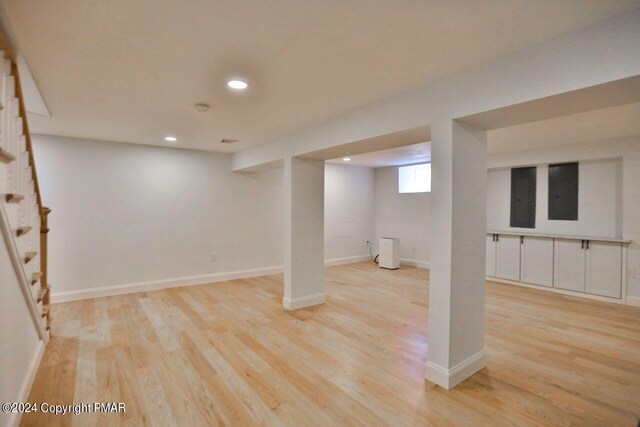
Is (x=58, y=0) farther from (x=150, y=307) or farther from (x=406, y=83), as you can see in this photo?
(x=150, y=307)

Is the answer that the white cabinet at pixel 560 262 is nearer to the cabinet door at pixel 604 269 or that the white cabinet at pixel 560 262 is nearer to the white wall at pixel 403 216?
the cabinet door at pixel 604 269

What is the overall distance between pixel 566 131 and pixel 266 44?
4.04 meters

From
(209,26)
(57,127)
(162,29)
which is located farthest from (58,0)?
(57,127)

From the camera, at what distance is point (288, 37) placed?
1776 mm

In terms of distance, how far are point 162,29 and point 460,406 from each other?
3.00m

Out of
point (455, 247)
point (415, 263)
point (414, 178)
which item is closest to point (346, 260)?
point (415, 263)

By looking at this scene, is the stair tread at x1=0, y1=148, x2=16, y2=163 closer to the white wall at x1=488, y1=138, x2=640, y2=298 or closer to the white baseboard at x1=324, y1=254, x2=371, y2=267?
the white baseboard at x1=324, y1=254, x2=371, y2=267

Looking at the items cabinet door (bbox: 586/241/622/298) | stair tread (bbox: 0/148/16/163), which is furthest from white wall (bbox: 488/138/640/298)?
stair tread (bbox: 0/148/16/163)

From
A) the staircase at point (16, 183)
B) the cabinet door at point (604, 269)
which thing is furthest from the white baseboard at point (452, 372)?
the cabinet door at point (604, 269)

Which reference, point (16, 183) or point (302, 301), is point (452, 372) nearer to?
point (302, 301)

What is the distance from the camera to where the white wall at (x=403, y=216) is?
22.9 feet

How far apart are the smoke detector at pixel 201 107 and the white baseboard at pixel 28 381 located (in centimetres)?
248

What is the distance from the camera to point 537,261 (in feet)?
16.8

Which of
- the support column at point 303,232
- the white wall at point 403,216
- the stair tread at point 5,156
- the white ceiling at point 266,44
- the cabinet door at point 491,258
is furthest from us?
the white wall at point 403,216
